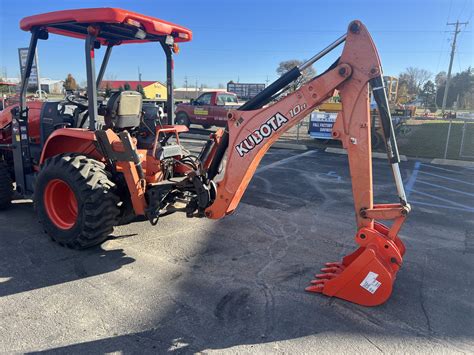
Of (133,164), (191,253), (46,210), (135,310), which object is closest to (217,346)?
(135,310)

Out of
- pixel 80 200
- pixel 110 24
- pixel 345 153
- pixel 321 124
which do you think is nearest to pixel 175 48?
pixel 110 24

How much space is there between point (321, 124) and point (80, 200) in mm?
11708

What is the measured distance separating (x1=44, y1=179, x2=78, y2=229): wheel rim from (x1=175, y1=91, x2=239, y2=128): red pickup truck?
1233cm

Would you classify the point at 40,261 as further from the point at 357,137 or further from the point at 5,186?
the point at 357,137

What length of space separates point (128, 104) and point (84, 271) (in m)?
1.95

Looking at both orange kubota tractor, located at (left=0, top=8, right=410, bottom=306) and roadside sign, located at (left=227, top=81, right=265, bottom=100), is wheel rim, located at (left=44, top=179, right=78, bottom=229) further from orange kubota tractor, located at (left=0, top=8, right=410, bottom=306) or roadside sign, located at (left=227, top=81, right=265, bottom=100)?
roadside sign, located at (left=227, top=81, right=265, bottom=100)

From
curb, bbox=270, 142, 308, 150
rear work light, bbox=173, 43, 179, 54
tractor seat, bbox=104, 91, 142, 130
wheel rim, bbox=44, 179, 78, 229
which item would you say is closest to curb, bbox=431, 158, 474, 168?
curb, bbox=270, 142, 308, 150

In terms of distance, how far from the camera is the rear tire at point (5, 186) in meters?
5.42

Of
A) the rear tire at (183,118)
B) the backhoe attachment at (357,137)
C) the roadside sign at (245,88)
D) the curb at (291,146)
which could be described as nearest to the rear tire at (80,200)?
the backhoe attachment at (357,137)

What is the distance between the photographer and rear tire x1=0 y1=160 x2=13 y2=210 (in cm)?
542

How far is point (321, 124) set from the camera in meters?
14.4

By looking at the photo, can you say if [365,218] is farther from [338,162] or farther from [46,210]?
[338,162]

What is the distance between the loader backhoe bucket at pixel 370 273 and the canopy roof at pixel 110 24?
A: 3130 millimetres

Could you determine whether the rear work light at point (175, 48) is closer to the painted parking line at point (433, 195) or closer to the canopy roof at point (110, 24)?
the canopy roof at point (110, 24)
